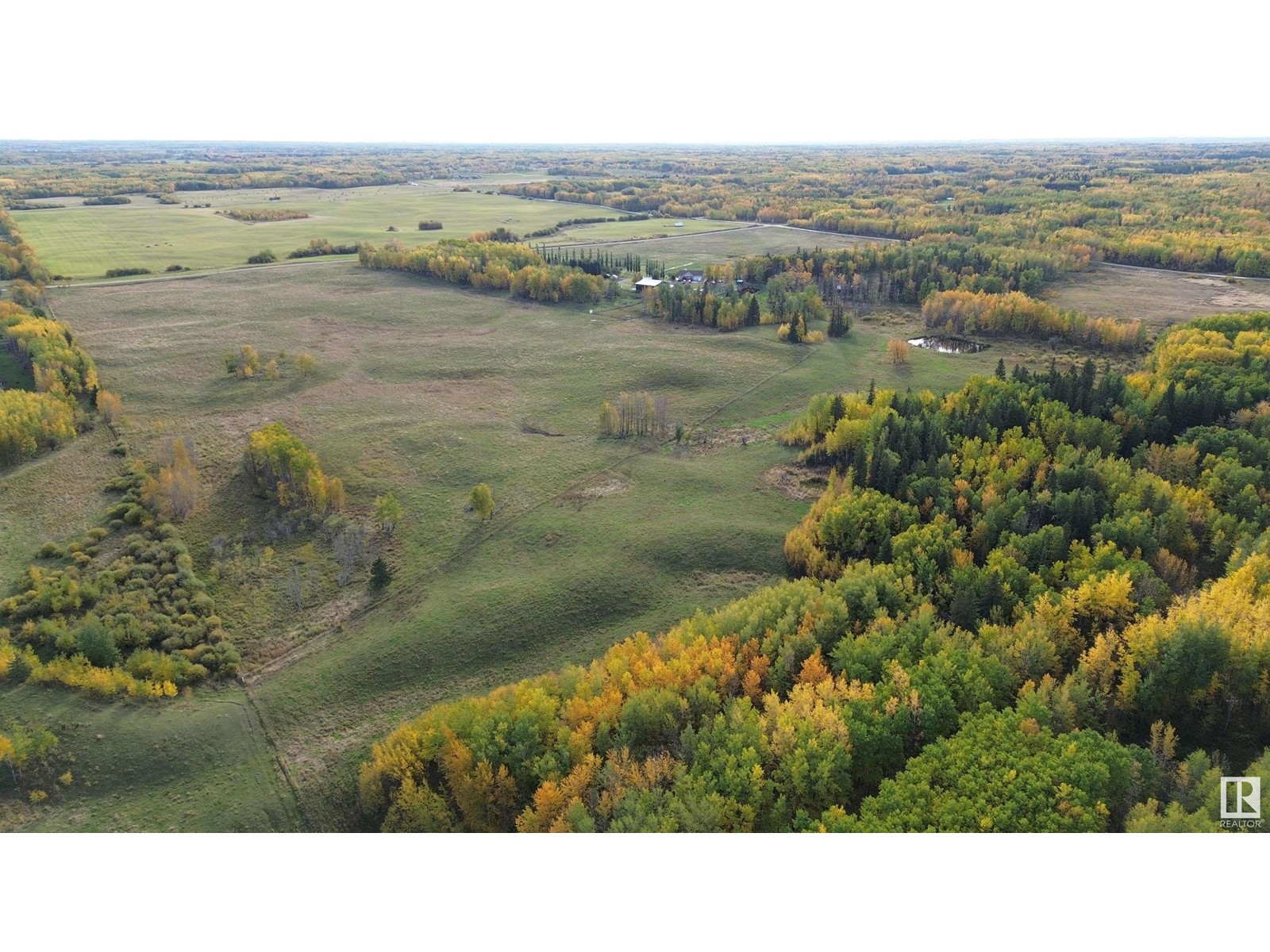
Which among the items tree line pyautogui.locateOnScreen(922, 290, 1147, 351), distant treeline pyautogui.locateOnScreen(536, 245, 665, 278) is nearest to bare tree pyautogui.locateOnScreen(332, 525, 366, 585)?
distant treeline pyautogui.locateOnScreen(536, 245, 665, 278)

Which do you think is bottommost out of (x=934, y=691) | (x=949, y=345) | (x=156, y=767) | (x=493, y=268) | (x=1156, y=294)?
(x=156, y=767)

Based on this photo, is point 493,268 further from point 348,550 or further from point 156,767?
point 156,767

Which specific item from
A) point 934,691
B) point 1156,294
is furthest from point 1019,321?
point 934,691

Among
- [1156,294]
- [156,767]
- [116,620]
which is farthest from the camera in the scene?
[1156,294]

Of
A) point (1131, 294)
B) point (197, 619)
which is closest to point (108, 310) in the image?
point (197, 619)

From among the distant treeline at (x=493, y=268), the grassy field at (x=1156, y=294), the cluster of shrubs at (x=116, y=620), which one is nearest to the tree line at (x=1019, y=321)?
the grassy field at (x=1156, y=294)

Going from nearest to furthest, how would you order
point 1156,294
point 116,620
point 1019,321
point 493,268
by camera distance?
1. point 116,620
2. point 1019,321
3. point 1156,294
4. point 493,268
